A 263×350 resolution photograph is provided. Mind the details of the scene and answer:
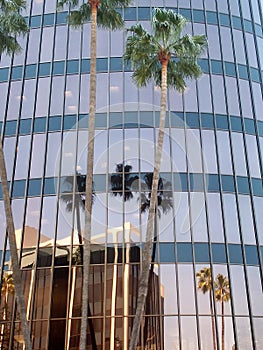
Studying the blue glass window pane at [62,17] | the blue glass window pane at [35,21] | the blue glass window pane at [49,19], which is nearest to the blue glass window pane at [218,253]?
the blue glass window pane at [62,17]

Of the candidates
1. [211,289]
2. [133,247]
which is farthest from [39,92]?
[211,289]

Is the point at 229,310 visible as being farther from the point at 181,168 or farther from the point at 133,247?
the point at 181,168

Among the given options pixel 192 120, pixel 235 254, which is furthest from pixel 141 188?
pixel 235 254

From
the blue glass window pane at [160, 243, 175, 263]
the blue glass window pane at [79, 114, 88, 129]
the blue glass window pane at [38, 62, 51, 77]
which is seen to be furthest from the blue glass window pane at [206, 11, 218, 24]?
the blue glass window pane at [160, 243, 175, 263]

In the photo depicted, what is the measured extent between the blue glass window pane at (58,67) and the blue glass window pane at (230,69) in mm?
9960

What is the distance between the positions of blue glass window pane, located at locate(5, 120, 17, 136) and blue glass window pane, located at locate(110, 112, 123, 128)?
573 centimetres

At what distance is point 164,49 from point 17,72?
1227cm

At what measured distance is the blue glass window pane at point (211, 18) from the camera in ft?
91.2

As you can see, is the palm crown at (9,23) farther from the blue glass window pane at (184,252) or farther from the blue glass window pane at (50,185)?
the blue glass window pane at (184,252)

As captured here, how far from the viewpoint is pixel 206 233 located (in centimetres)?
2220

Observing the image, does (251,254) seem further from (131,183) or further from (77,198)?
(77,198)

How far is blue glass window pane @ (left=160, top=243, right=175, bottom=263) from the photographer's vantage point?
21.5 metres

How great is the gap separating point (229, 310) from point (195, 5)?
740 inches

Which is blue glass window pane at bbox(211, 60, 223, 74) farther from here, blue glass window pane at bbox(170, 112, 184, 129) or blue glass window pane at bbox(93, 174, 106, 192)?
blue glass window pane at bbox(93, 174, 106, 192)
